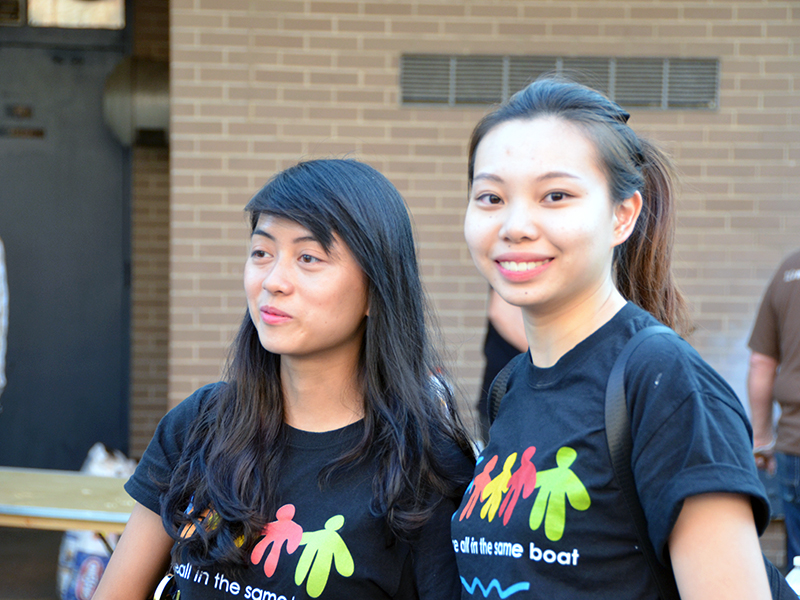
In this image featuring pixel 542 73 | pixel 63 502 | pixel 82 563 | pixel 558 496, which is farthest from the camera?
pixel 542 73

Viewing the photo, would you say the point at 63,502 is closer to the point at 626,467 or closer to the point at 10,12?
the point at 626,467

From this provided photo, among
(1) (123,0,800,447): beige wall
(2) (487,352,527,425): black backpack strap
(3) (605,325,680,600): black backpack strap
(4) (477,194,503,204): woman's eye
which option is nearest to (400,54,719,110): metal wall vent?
(1) (123,0,800,447): beige wall

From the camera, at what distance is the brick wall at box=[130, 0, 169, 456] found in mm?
5922

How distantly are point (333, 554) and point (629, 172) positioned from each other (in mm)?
812

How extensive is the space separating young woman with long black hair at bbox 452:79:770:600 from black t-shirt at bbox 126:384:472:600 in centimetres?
18

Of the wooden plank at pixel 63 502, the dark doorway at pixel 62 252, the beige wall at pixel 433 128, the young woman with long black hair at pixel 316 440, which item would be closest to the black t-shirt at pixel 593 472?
the young woman with long black hair at pixel 316 440

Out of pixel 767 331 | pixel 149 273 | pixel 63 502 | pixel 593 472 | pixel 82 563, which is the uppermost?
pixel 593 472

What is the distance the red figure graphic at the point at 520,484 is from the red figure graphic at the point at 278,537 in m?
0.44

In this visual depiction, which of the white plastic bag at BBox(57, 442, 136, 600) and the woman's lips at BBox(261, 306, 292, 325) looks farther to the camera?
the white plastic bag at BBox(57, 442, 136, 600)

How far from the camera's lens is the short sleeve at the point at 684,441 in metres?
0.96

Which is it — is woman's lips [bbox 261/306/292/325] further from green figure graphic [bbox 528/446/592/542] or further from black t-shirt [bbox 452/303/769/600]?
green figure graphic [bbox 528/446/592/542]

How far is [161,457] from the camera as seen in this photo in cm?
163

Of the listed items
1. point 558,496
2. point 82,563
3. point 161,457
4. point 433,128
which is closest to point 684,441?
point 558,496

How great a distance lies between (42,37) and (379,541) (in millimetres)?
5493
